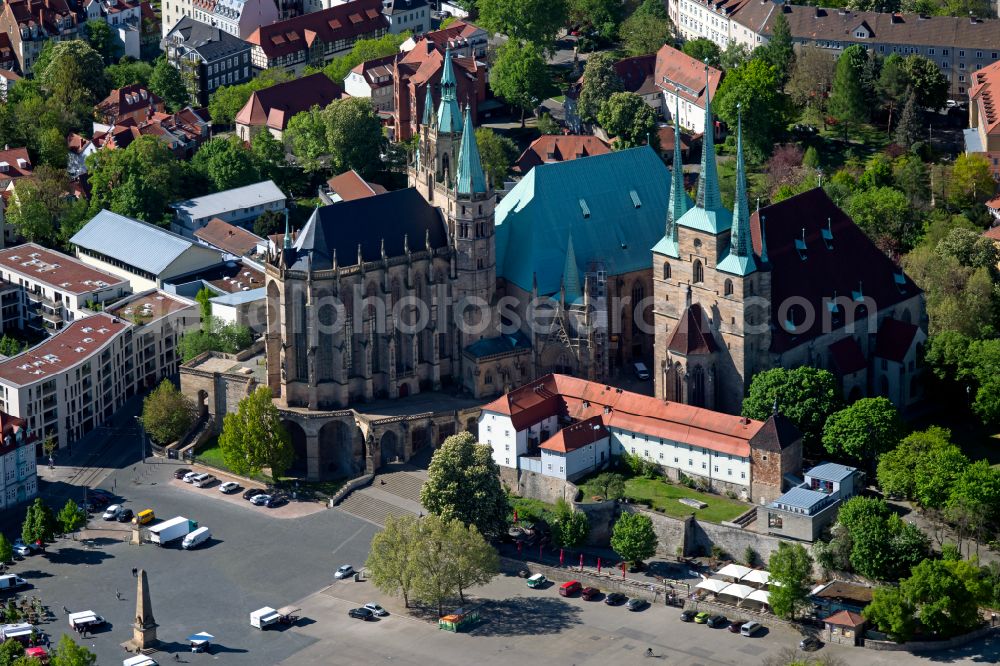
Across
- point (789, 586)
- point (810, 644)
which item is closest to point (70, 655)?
point (789, 586)

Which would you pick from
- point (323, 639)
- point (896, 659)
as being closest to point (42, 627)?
point (323, 639)

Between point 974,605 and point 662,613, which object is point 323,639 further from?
point 974,605

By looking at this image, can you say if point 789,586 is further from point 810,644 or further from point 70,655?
point 70,655

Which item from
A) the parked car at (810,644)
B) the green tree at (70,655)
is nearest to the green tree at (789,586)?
the parked car at (810,644)

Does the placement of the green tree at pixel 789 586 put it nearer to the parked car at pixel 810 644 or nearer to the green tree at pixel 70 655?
the parked car at pixel 810 644

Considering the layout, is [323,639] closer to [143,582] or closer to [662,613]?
[143,582]
